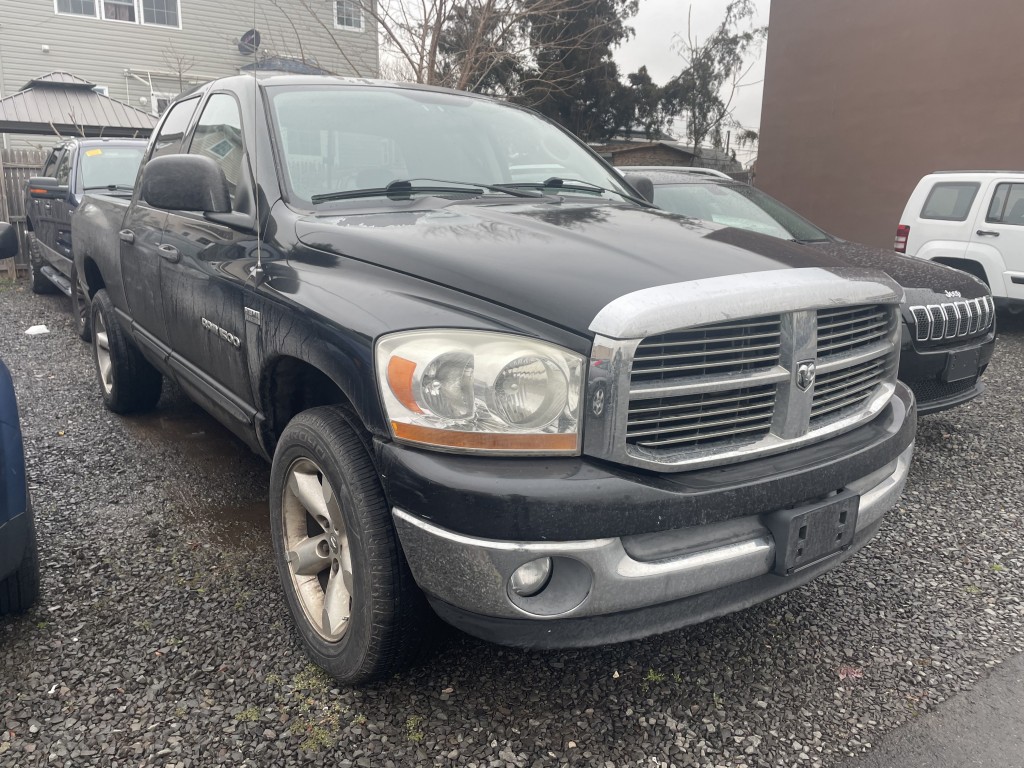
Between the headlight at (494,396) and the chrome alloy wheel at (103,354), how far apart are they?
360 centimetres

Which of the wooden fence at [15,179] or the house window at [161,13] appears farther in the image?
the house window at [161,13]

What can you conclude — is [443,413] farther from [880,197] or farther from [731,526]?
[880,197]

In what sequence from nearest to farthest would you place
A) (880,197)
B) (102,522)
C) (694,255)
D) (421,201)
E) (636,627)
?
(636,627)
(694,255)
(421,201)
(102,522)
(880,197)

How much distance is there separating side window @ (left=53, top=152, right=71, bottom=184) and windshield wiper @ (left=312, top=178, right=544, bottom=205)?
6.94 meters

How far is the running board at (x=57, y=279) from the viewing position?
320 inches

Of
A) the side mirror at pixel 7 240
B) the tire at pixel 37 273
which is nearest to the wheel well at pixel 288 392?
the side mirror at pixel 7 240

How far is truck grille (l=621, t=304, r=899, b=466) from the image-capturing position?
194 cm

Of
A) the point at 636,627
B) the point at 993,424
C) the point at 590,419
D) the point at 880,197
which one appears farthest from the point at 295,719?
the point at 880,197

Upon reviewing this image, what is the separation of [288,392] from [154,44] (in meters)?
18.6

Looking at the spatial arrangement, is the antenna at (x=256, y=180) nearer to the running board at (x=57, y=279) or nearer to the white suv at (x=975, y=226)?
the running board at (x=57, y=279)

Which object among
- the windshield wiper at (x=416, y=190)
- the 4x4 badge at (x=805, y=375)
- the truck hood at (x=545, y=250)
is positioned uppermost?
the windshield wiper at (x=416, y=190)

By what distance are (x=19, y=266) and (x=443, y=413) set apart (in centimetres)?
1212

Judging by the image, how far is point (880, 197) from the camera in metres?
14.8

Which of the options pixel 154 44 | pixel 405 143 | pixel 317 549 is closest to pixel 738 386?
pixel 317 549
